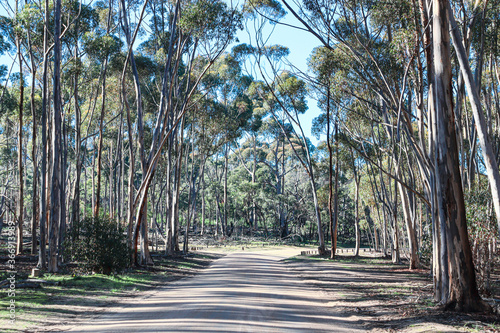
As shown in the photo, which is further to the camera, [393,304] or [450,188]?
[393,304]

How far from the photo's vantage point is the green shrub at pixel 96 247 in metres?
13.0

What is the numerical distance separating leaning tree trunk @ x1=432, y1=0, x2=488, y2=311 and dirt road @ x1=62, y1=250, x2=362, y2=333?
78.0 inches

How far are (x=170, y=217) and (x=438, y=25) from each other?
1749 cm

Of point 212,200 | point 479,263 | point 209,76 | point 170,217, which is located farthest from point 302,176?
point 479,263

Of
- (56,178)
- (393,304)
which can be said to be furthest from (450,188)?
(56,178)

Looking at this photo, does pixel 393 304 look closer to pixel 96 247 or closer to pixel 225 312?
pixel 225 312

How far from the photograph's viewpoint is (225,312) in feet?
23.9

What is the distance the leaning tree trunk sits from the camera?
23.2 ft

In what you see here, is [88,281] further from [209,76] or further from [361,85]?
[209,76]

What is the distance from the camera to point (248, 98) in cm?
3694

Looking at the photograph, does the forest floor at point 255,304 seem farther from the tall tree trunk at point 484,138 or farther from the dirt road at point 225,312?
the tall tree trunk at point 484,138

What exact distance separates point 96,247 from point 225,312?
722 cm

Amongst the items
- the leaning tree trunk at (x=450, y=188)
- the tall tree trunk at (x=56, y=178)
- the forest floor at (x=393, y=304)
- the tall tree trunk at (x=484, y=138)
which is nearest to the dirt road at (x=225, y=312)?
the forest floor at (x=393, y=304)

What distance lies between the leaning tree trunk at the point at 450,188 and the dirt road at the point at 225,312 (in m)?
1.98
